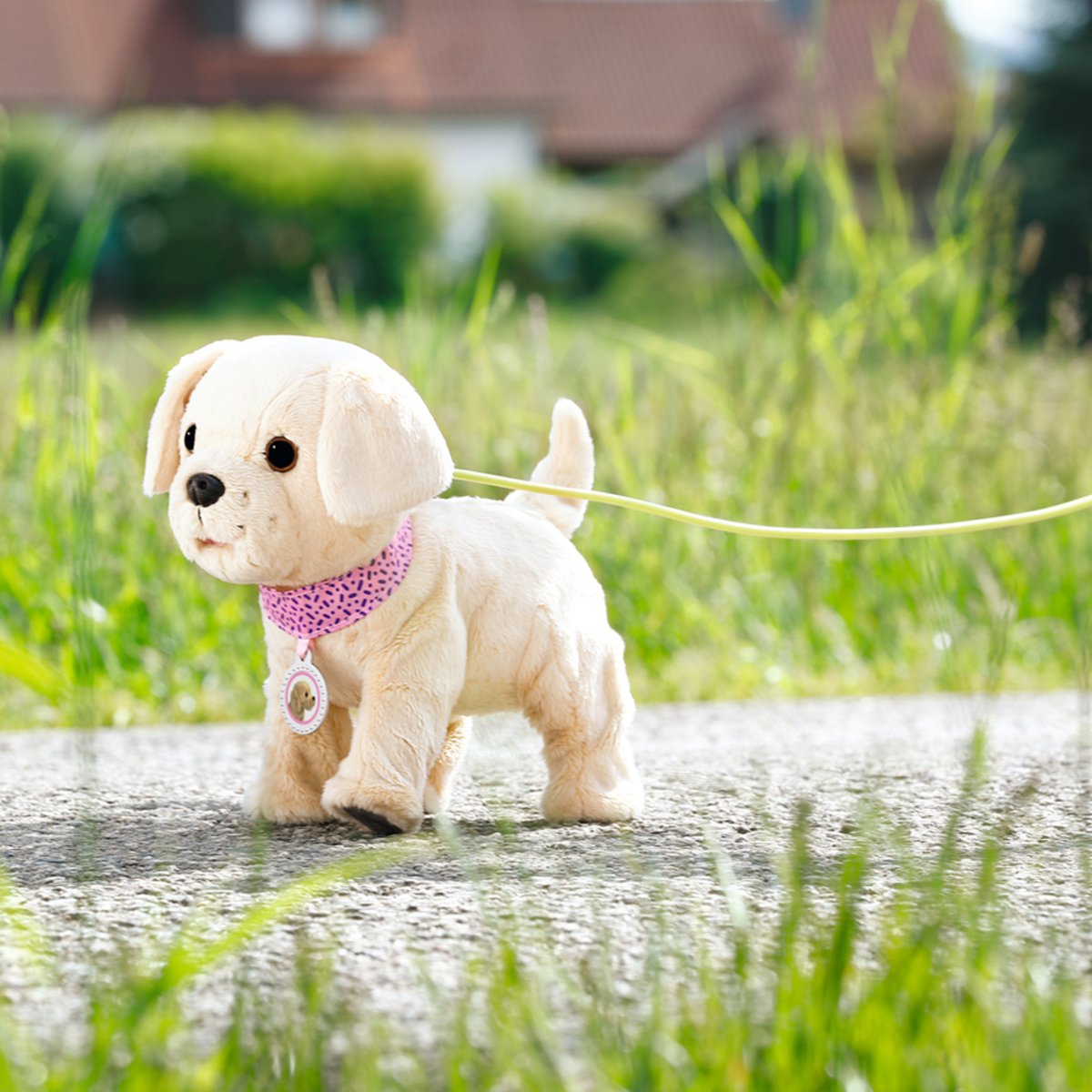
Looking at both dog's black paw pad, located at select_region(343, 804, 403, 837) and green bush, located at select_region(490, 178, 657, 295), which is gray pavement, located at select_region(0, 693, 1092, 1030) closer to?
dog's black paw pad, located at select_region(343, 804, 403, 837)

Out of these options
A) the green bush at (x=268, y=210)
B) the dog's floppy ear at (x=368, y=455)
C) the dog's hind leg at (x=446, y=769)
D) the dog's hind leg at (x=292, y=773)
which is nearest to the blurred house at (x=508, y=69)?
the green bush at (x=268, y=210)

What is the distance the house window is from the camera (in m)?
25.8

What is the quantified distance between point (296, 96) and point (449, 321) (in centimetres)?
2185

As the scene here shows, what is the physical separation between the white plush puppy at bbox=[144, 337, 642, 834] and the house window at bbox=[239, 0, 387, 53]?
80.9 feet

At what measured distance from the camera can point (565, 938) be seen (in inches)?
71.7

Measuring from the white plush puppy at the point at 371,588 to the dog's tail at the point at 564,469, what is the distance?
12 cm

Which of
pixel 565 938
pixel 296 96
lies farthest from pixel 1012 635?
pixel 296 96

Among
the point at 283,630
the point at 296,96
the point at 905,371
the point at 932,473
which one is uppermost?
the point at 296,96

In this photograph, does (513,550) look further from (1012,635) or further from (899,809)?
(1012,635)

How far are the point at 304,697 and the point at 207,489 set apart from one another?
→ 0.36 m

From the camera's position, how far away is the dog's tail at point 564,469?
Answer: 8.58 ft

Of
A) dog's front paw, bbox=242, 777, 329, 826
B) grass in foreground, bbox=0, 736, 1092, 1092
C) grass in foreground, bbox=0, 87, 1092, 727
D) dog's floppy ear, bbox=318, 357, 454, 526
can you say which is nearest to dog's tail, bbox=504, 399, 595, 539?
dog's floppy ear, bbox=318, 357, 454, 526

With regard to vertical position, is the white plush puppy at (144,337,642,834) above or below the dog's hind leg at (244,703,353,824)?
above

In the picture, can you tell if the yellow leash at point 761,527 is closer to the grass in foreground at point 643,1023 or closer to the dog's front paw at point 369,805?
the dog's front paw at point 369,805
